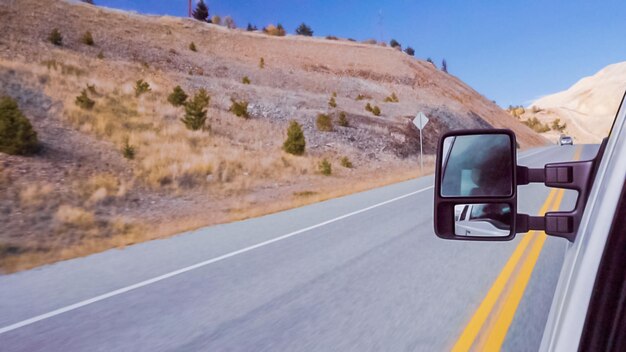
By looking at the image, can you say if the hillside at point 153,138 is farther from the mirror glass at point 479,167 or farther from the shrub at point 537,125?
the mirror glass at point 479,167

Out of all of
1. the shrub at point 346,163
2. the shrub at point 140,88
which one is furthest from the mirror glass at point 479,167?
the shrub at point 140,88

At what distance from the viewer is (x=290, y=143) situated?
991 inches

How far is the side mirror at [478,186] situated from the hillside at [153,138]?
Answer: 7.44m

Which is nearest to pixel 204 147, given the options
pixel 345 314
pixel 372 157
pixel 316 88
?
pixel 372 157

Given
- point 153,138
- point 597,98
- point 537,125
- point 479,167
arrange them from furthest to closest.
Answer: point 537,125
point 153,138
point 597,98
point 479,167

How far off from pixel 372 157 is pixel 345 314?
26.1 meters

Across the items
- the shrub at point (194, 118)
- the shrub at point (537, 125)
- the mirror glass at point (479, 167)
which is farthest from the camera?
the shrub at point (194, 118)

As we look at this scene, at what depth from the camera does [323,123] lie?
32281 millimetres

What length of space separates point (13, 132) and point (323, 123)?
20.5 m

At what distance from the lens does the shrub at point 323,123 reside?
32.1 metres

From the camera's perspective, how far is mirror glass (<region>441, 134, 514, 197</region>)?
1851 millimetres

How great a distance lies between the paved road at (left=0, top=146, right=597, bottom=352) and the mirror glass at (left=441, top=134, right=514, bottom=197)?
1.73m

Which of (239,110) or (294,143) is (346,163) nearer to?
(294,143)

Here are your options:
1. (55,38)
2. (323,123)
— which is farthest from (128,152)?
(55,38)
